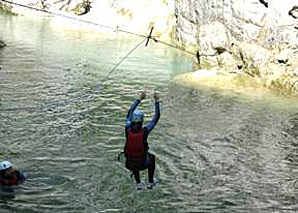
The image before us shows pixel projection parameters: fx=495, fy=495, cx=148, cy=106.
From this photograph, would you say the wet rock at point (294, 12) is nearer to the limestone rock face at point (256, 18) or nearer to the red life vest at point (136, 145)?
the limestone rock face at point (256, 18)

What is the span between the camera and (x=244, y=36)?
3050cm

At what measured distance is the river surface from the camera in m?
13.4

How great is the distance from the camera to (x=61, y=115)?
67.4ft

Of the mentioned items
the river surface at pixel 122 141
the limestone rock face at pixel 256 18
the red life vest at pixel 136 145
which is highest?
the limestone rock face at pixel 256 18

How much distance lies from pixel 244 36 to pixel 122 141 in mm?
15308

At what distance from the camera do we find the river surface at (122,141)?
1344cm

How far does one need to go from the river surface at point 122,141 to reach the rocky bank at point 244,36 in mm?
2379

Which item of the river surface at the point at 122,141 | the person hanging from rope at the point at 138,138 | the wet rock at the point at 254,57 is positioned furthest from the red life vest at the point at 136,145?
the wet rock at the point at 254,57

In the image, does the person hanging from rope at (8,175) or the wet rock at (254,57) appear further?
the wet rock at (254,57)

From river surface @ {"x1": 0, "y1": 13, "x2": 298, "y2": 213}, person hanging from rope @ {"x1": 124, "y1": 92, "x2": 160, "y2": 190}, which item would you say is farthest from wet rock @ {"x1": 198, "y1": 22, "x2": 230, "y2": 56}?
person hanging from rope @ {"x1": 124, "y1": 92, "x2": 160, "y2": 190}

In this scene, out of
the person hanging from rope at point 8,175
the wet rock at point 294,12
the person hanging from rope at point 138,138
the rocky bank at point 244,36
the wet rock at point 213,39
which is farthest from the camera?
the wet rock at point 213,39

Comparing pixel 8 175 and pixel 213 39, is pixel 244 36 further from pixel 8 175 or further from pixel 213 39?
pixel 8 175

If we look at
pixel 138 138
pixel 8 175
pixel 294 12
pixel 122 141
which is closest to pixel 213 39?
pixel 294 12

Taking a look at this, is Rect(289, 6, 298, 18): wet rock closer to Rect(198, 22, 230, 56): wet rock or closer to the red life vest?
Rect(198, 22, 230, 56): wet rock
